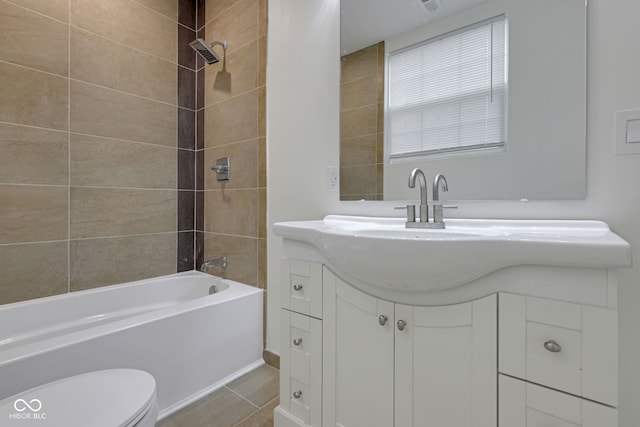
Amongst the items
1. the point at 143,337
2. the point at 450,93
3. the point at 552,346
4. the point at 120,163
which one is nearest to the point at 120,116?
the point at 120,163

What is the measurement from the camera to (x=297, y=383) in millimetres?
1072

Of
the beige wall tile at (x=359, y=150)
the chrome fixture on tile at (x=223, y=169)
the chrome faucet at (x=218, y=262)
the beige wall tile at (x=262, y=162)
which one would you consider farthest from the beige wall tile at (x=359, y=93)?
the chrome faucet at (x=218, y=262)

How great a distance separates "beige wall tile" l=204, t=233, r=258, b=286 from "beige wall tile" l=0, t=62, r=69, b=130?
41.7 inches

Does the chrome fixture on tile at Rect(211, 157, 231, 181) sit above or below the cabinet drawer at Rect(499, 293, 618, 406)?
above

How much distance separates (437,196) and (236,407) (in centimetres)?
126

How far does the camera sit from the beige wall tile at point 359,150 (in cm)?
135

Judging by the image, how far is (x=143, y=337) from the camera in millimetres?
1229

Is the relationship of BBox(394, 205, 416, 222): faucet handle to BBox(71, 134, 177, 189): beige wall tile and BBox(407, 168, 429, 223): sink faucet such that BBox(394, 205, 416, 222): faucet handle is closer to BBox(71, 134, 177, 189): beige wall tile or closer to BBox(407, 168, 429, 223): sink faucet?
BBox(407, 168, 429, 223): sink faucet

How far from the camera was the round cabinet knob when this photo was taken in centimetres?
61

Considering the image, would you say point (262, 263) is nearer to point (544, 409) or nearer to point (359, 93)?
point (359, 93)

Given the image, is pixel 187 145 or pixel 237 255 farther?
pixel 187 145

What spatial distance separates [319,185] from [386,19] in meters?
0.79

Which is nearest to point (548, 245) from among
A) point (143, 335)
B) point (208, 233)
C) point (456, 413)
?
point (456, 413)

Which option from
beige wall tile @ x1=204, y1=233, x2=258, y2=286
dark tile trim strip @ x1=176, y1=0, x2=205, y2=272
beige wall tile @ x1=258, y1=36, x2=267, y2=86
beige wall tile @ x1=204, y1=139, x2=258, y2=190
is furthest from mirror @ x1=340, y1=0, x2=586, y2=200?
dark tile trim strip @ x1=176, y1=0, x2=205, y2=272
